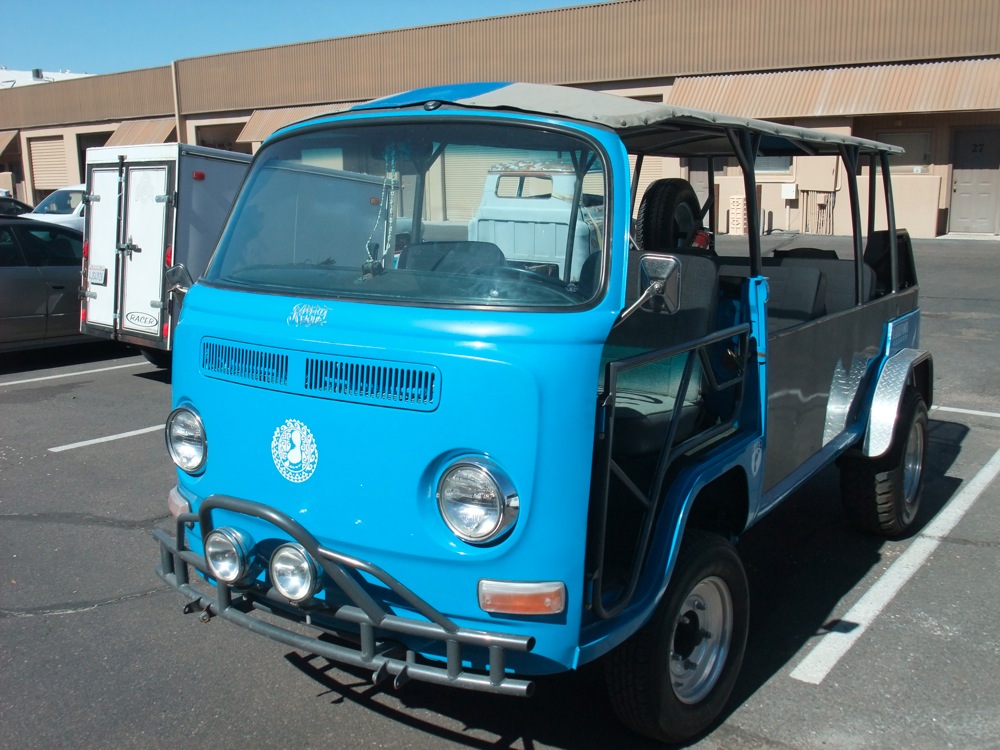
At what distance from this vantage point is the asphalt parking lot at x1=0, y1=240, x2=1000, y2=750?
3.34m

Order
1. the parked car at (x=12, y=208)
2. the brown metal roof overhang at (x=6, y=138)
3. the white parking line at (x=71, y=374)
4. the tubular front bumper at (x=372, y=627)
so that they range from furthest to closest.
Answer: the brown metal roof overhang at (x=6, y=138), the parked car at (x=12, y=208), the white parking line at (x=71, y=374), the tubular front bumper at (x=372, y=627)

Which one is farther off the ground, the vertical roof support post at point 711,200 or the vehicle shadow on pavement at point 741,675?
the vertical roof support post at point 711,200

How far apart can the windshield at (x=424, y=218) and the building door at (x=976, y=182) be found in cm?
2264

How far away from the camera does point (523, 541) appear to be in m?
2.65

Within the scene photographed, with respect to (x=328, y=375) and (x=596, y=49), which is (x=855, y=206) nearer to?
(x=328, y=375)

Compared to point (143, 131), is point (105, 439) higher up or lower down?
lower down

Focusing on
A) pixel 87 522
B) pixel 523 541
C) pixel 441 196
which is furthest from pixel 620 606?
pixel 87 522

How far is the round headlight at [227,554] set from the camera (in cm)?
291

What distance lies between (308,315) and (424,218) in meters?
0.64

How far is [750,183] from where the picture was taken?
3895mm

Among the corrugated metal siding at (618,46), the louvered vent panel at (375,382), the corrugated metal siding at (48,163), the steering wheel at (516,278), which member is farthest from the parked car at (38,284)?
the corrugated metal siding at (48,163)

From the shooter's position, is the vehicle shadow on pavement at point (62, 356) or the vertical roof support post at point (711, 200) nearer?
the vertical roof support post at point (711, 200)

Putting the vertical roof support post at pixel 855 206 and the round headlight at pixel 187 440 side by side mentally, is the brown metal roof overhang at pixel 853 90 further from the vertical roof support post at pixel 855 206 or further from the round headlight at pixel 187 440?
the round headlight at pixel 187 440

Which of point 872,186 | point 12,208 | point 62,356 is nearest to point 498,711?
point 872,186
